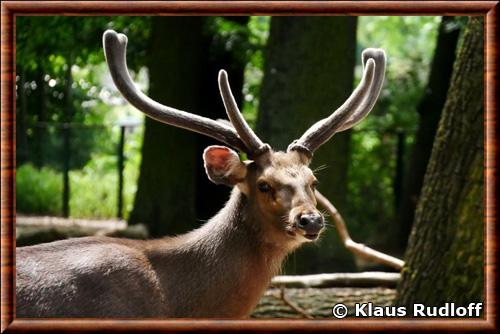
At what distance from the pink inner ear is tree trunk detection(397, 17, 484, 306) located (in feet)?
8.68

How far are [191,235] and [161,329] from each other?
78 centimetres

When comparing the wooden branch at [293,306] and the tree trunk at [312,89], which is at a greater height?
the tree trunk at [312,89]

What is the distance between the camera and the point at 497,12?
6.64 m

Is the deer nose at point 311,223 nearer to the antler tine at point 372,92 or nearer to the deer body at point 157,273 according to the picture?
the deer body at point 157,273

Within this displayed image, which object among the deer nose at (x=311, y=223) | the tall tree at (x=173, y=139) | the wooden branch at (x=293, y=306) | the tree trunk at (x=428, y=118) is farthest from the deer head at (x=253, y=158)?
the tree trunk at (x=428, y=118)

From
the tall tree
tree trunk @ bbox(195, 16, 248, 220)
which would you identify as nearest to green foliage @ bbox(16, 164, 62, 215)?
the tall tree

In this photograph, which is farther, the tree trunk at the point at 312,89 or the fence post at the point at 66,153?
the fence post at the point at 66,153

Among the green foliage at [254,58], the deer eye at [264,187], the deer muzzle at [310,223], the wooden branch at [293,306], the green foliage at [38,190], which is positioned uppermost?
the green foliage at [254,58]

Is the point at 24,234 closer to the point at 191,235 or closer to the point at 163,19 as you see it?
the point at 163,19

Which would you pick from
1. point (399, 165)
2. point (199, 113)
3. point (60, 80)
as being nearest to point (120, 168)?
point (199, 113)

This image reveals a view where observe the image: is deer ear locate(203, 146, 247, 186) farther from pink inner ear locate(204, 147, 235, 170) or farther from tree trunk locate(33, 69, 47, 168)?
tree trunk locate(33, 69, 47, 168)

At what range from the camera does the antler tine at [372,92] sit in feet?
21.6

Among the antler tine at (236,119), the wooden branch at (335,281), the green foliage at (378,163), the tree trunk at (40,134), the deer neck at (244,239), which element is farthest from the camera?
the green foliage at (378,163)

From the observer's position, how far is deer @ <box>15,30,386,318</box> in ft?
18.9
